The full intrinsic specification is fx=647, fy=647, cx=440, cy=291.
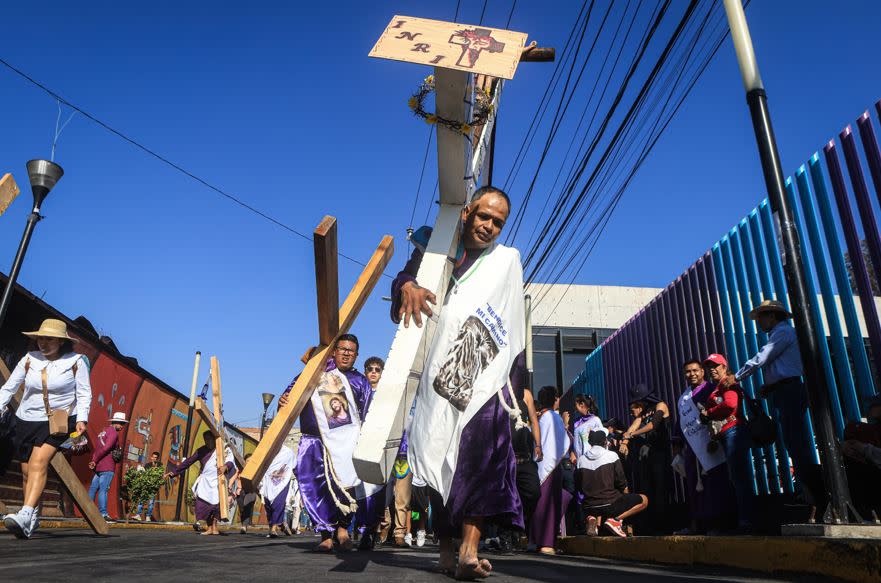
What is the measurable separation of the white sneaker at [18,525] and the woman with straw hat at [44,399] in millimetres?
80

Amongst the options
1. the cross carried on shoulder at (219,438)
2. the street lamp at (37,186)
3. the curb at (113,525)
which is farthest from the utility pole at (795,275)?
the curb at (113,525)

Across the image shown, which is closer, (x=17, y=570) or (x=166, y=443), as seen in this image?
(x=17, y=570)

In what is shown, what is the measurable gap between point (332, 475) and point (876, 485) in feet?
13.4

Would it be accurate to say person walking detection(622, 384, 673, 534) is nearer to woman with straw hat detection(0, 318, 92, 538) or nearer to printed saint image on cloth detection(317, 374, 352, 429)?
printed saint image on cloth detection(317, 374, 352, 429)

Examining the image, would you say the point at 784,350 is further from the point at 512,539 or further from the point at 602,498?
the point at 512,539

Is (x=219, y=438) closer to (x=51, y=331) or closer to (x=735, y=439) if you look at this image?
(x=51, y=331)

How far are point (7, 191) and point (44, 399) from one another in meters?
2.08

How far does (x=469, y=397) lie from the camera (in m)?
2.97

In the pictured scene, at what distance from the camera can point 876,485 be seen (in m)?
4.70

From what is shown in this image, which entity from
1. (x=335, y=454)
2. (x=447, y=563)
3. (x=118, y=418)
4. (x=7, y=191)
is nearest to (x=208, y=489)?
(x=118, y=418)

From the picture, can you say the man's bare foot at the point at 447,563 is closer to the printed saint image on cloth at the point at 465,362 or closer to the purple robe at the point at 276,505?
the printed saint image on cloth at the point at 465,362

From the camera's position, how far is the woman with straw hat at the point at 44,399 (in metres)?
5.50

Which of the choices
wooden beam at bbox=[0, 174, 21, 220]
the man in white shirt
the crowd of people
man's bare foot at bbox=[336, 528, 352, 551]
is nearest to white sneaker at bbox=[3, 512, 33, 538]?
the crowd of people

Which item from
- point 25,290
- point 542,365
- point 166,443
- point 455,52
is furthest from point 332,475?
point 542,365
